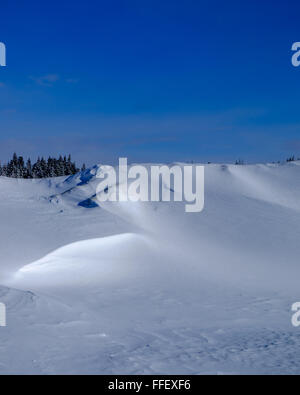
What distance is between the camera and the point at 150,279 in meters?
8.78

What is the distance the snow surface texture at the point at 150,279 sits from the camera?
4770mm

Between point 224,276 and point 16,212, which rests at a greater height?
point 16,212

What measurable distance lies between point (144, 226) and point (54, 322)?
635 cm

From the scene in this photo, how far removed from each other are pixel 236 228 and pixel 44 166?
47452 millimetres

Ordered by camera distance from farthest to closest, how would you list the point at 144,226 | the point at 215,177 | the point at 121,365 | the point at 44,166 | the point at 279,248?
1. the point at 44,166
2. the point at 215,177
3. the point at 144,226
4. the point at 279,248
5. the point at 121,365

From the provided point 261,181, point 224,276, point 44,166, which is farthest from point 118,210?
point 44,166

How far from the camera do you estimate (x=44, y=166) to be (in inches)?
2222

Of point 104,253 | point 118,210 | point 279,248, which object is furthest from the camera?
point 118,210

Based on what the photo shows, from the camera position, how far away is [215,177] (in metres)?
16.4

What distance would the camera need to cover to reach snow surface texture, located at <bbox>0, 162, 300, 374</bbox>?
4.77 m

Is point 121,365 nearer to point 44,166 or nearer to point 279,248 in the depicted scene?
point 279,248

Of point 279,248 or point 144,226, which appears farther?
point 144,226

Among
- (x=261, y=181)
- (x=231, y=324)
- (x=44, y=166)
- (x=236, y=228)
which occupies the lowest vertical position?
(x=231, y=324)

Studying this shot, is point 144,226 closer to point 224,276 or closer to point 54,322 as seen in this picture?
point 224,276
